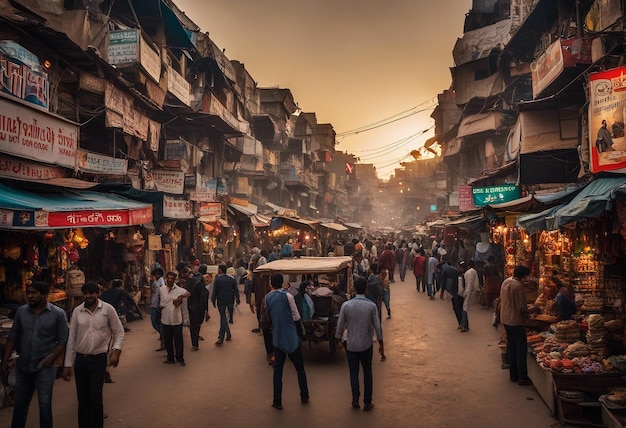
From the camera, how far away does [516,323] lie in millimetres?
7156

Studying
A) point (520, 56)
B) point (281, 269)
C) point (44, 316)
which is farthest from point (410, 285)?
point (44, 316)

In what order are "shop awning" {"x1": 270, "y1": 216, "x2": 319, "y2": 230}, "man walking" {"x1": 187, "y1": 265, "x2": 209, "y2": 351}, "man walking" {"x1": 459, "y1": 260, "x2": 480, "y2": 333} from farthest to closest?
"shop awning" {"x1": 270, "y1": 216, "x2": 319, "y2": 230} < "man walking" {"x1": 459, "y1": 260, "x2": 480, "y2": 333} < "man walking" {"x1": 187, "y1": 265, "x2": 209, "y2": 351}

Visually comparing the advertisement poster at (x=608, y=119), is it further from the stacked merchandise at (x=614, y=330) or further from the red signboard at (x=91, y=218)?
the red signboard at (x=91, y=218)

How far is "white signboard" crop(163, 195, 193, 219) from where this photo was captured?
48.8 ft

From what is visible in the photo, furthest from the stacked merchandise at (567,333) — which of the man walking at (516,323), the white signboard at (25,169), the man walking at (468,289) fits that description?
the white signboard at (25,169)

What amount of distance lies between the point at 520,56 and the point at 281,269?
56.9 ft

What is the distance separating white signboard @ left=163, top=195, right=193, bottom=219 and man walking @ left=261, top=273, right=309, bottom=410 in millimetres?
9025

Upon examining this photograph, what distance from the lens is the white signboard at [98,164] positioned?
1195cm

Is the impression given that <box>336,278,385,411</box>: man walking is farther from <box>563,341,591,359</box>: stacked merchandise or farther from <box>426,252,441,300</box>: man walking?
<box>426,252,441,300</box>: man walking

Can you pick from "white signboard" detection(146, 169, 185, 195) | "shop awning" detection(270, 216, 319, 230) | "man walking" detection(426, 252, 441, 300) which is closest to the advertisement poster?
"man walking" detection(426, 252, 441, 300)

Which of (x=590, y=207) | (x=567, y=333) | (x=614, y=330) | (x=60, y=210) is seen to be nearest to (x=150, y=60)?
(x=60, y=210)

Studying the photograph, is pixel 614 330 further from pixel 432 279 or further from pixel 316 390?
pixel 432 279

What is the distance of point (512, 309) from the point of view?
7184 millimetres

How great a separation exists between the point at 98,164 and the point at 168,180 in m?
4.42
